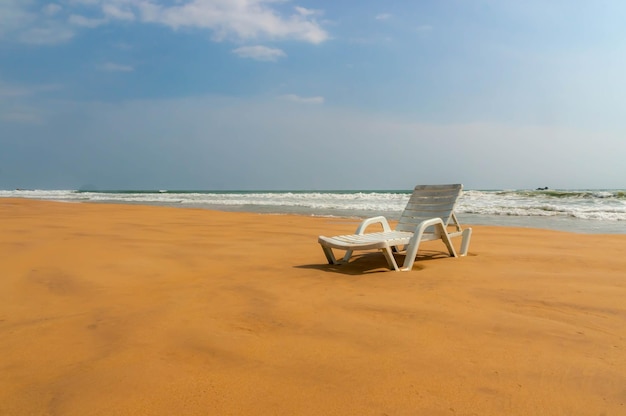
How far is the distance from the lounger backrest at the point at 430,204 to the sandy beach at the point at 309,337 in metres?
1.11

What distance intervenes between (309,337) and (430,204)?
4362mm

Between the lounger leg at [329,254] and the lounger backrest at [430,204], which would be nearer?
the lounger leg at [329,254]

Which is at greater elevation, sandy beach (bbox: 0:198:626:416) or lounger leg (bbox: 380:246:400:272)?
lounger leg (bbox: 380:246:400:272)

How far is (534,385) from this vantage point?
7.24ft

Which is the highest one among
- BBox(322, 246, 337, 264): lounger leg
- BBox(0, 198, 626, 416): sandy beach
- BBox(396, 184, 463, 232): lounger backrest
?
BBox(396, 184, 463, 232): lounger backrest

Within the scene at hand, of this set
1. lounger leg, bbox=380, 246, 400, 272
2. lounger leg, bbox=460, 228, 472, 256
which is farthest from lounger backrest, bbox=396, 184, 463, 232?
lounger leg, bbox=380, 246, 400, 272

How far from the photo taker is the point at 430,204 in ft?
22.1

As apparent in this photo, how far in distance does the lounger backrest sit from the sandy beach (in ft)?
3.65

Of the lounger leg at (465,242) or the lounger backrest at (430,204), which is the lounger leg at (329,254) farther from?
the lounger leg at (465,242)

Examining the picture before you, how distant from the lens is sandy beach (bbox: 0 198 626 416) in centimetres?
210

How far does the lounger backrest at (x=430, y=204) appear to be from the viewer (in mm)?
Result: 6434

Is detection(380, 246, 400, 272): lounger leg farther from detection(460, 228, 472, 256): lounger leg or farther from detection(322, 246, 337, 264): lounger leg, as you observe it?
detection(460, 228, 472, 256): lounger leg

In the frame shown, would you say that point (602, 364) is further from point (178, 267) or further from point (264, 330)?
point (178, 267)

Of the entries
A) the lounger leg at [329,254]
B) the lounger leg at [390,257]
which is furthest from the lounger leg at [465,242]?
the lounger leg at [329,254]
